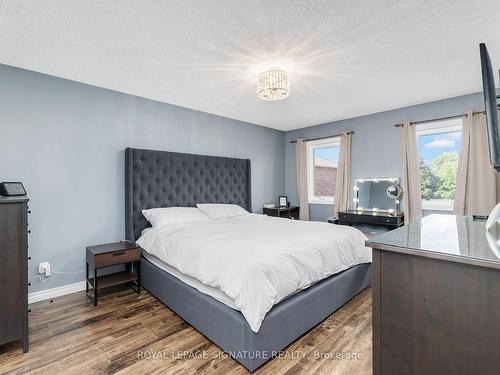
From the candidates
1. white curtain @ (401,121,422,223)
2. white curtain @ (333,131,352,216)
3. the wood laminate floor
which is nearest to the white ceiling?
white curtain @ (401,121,422,223)

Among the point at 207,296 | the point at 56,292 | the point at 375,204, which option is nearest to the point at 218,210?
the point at 207,296

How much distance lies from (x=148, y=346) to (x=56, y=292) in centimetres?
155

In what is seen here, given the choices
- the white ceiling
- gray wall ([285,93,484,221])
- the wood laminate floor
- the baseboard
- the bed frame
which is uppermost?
the white ceiling

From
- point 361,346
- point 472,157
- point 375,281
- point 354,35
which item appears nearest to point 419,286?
point 375,281

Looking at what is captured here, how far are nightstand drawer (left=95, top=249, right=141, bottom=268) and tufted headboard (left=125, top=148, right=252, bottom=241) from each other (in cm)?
43

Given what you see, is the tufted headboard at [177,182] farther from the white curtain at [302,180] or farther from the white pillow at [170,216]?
the white curtain at [302,180]

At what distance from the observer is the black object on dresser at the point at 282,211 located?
4.78m

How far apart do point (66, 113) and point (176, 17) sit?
186cm

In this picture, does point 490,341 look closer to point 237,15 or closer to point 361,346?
point 361,346

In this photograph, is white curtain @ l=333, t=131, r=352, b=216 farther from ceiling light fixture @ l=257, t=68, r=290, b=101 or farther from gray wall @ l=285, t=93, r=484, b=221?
ceiling light fixture @ l=257, t=68, r=290, b=101

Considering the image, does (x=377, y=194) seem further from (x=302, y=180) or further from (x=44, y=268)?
(x=44, y=268)

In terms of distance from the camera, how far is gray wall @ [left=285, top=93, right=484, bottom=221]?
139 inches

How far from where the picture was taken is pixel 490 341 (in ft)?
2.91

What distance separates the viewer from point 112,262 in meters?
2.62
